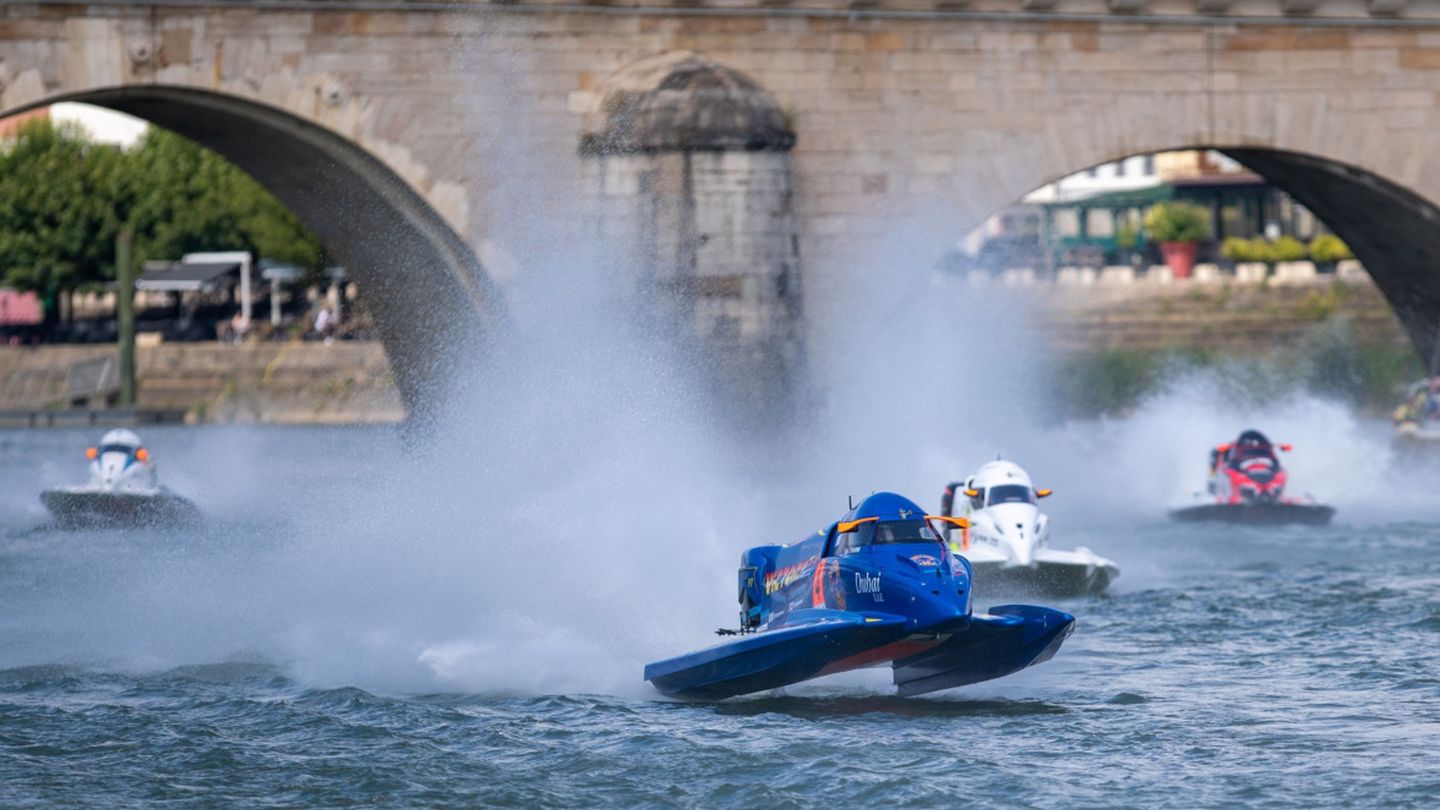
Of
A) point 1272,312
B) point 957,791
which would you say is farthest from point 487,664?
point 1272,312

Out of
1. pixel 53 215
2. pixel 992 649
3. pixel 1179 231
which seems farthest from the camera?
pixel 1179 231

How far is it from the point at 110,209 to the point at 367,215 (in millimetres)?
40658

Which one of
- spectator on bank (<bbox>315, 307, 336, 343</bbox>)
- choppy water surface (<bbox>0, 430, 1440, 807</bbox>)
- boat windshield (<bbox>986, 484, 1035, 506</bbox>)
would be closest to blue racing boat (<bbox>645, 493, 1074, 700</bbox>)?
choppy water surface (<bbox>0, 430, 1440, 807</bbox>)

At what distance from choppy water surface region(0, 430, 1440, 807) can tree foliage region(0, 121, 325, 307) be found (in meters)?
44.5

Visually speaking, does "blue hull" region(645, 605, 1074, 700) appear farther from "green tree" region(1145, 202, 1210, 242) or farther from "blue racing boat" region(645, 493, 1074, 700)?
"green tree" region(1145, 202, 1210, 242)

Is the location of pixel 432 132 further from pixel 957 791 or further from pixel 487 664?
pixel 957 791

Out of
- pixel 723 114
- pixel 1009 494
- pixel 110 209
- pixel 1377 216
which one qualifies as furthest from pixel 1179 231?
pixel 1009 494

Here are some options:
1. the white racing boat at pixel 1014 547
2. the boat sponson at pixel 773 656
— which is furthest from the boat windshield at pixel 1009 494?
the boat sponson at pixel 773 656

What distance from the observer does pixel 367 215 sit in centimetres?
3600

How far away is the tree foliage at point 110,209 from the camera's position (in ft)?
239

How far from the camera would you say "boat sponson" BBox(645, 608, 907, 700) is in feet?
62.9

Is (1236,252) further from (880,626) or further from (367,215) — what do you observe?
(880,626)

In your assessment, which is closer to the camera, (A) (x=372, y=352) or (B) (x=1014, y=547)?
(B) (x=1014, y=547)

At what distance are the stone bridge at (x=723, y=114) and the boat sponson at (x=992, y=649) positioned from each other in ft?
50.7
